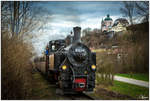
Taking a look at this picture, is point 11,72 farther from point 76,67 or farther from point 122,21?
point 122,21

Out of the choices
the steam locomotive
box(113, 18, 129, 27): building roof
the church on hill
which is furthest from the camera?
the church on hill

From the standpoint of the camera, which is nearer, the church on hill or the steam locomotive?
the steam locomotive

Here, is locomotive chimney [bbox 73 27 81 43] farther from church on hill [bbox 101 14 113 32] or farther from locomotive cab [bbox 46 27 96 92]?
church on hill [bbox 101 14 113 32]

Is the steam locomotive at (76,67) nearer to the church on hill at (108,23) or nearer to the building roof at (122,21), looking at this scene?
the building roof at (122,21)

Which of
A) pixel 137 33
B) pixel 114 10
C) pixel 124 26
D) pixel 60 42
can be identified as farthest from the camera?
pixel 60 42

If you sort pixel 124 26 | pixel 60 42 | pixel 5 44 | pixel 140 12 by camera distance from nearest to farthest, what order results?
pixel 5 44, pixel 140 12, pixel 124 26, pixel 60 42

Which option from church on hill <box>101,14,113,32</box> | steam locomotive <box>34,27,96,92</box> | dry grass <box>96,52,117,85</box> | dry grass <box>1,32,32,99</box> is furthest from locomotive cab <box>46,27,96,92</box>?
church on hill <box>101,14,113,32</box>

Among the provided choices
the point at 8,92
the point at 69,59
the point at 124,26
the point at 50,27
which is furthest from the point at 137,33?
the point at 50,27

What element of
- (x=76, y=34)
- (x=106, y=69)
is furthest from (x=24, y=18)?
(x=106, y=69)

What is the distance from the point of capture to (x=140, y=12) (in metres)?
7.53

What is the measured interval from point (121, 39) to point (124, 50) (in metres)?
0.62

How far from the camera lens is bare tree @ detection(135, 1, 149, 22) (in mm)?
7123

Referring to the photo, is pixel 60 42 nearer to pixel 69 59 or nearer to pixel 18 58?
pixel 69 59

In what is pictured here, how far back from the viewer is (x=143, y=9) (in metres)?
7.37
